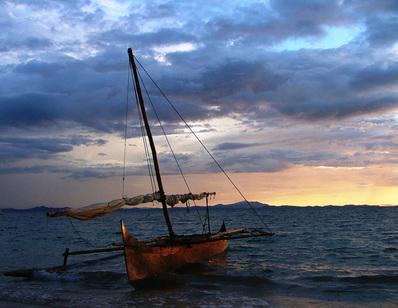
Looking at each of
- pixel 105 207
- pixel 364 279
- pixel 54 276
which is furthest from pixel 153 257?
pixel 364 279

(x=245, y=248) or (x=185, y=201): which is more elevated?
(x=185, y=201)

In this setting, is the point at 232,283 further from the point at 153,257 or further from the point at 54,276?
the point at 54,276

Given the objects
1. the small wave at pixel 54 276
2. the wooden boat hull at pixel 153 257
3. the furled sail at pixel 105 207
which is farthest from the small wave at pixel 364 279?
the small wave at pixel 54 276

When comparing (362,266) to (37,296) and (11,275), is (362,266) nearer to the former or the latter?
(37,296)

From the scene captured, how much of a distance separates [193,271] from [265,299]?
5.68 meters

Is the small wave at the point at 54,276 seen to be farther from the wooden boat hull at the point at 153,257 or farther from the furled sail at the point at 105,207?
the furled sail at the point at 105,207

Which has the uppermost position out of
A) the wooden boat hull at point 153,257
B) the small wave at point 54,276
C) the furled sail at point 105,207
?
the furled sail at point 105,207

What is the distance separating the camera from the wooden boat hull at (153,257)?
14219mm

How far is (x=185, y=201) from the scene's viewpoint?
781 inches

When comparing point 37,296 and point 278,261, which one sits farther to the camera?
point 278,261

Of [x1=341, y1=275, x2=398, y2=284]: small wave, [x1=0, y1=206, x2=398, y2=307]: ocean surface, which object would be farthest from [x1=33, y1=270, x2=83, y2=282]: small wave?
[x1=341, y1=275, x2=398, y2=284]: small wave

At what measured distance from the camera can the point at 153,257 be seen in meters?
15.3

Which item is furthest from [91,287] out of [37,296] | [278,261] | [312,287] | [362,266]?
[362,266]

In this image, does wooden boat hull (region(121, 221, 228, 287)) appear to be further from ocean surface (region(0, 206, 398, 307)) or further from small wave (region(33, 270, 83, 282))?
small wave (region(33, 270, 83, 282))
